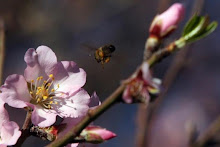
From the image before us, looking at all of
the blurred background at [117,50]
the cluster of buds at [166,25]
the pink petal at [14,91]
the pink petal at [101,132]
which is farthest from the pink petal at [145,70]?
the blurred background at [117,50]

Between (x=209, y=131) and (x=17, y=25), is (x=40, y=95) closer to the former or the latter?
(x=209, y=131)

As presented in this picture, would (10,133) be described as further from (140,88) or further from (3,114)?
(140,88)

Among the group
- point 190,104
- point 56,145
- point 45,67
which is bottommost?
point 190,104

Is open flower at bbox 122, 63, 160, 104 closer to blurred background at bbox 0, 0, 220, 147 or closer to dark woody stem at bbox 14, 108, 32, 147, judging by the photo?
dark woody stem at bbox 14, 108, 32, 147

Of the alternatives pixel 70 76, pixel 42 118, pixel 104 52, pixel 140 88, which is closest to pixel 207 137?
pixel 104 52

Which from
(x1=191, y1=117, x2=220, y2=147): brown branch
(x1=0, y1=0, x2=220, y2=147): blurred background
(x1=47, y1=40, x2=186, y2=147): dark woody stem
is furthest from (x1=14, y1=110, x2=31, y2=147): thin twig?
(x1=0, y1=0, x2=220, y2=147): blurred background

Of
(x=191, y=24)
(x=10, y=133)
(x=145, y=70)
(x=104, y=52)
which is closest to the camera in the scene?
(x=145, y=70)

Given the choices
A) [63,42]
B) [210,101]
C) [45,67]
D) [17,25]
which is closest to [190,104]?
[210,101]
